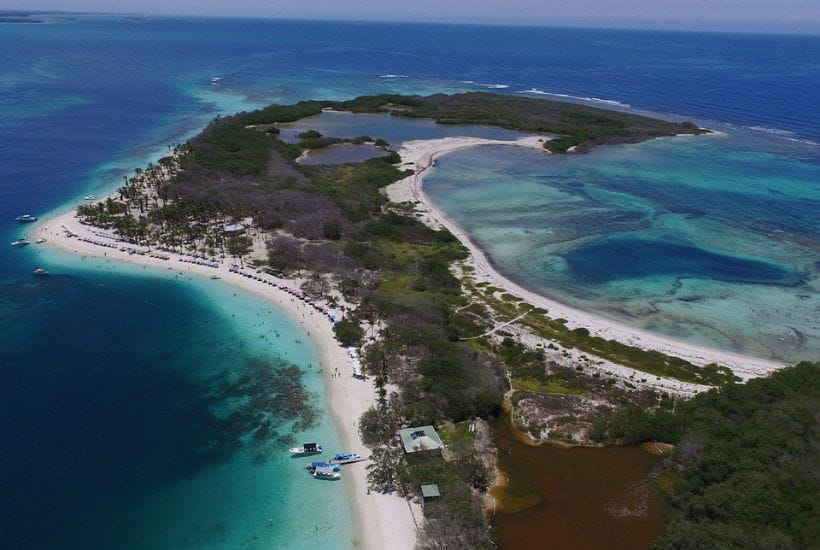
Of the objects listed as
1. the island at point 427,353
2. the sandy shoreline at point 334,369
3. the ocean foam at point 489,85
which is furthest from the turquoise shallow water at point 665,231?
the ocean foam at point 489,85

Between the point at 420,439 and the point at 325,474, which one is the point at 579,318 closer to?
the point at 420,439

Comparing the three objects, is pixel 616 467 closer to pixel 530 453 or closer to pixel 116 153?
pixel 530 453

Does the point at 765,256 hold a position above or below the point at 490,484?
above

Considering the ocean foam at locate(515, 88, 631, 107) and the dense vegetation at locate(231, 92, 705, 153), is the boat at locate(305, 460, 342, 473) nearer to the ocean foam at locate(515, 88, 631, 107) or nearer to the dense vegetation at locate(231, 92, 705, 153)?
the dense vegetation at locate(231, 92, 705, 153)

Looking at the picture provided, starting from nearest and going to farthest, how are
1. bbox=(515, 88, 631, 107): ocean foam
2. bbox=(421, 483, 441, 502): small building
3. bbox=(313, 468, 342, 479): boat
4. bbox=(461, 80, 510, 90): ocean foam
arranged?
bbox=(421, 483, 441, 502): small building
bbox=(313, 468, 342, 479): boat
bbox=(515, 88, 631, 107): ocean foam
bbox=(461, 80, 510, 90): ocean foam

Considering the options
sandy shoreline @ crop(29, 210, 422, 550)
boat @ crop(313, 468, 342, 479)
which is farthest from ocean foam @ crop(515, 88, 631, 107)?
boat @ crop(313, 468, 342, 479)

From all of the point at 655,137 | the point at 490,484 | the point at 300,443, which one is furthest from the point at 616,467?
the point at 655,137
